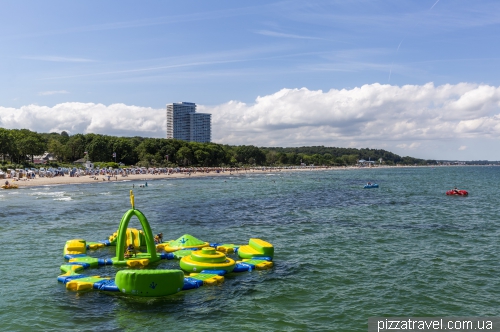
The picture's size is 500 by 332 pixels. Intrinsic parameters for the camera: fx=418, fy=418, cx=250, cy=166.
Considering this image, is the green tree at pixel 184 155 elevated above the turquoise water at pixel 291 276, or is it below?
above

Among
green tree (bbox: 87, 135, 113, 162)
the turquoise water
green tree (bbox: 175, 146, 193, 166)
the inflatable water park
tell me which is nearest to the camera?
the turquoise water

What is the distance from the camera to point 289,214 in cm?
4422

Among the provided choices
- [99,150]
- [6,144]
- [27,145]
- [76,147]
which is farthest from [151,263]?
[76,147]

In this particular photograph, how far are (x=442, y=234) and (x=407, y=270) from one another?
12131mm

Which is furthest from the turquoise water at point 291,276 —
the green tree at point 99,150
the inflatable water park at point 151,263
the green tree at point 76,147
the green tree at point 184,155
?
the green tree at point 184,155

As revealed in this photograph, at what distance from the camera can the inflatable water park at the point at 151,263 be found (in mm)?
17312

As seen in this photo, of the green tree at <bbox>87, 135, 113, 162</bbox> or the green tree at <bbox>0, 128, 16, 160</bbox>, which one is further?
the green tree at <bbox>87, 135, 113, 162</bbox>

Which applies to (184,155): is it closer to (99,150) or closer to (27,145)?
(99,150)

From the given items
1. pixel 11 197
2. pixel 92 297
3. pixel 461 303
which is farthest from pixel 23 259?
pixel 11 197

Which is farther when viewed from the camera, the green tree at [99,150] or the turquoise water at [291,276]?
the green tree at [99,150]

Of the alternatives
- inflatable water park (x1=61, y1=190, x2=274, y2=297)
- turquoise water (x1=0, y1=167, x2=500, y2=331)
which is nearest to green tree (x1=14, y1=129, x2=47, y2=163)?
turquoise water (x1=0, y1=167, x2=500, y2=331)

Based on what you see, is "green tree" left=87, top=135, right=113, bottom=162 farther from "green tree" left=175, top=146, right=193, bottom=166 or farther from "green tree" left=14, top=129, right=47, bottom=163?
"green tree" left=175, top=146, right=193, bottom=166

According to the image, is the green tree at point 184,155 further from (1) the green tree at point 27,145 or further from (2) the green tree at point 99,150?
(1) the green tree at point 27,145

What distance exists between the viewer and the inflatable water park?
17.3 meters
